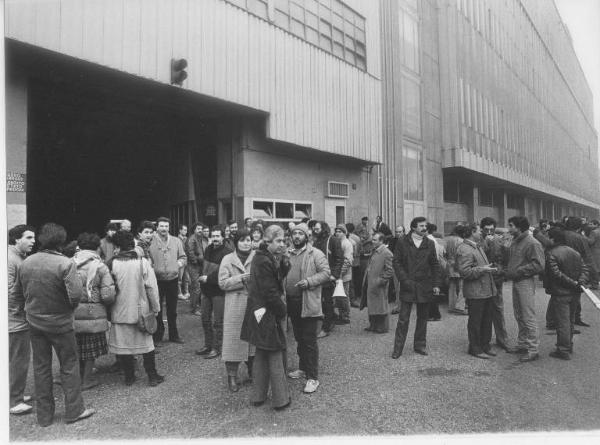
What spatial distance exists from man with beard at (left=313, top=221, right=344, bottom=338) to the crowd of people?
38 mm

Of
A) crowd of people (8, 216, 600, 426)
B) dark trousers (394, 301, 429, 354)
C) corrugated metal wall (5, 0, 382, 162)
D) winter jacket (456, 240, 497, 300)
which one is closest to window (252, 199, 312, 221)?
corrugated metal wall (5, 0, 382, 162)

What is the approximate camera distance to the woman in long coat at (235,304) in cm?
457

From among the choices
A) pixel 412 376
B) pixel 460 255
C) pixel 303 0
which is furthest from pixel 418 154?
pixel 412 376

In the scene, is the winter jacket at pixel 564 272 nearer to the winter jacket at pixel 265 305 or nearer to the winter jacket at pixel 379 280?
the winter jacket at pixel 379 280

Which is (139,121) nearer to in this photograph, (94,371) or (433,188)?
(94,371)

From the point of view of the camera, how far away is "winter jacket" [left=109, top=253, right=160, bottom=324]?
4.67m

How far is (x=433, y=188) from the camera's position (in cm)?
2017

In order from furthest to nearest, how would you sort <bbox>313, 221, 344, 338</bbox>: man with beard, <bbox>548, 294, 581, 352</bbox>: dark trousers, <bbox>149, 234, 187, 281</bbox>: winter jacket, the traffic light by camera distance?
the traffic light
<bbox>313, 221, 344, 338</bbox>: man with beard
<bbox>149, 234, 187, 281</bbox>: winter jacket
<bbox>548, 294, 581, 352</bbox>: dark trousers

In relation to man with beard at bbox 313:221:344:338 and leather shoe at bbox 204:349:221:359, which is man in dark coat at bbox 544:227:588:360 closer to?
man with beard at bbox 313:221:344:338

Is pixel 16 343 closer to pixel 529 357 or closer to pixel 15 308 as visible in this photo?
pixel 15 308

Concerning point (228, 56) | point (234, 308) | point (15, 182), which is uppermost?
point (228, 56)

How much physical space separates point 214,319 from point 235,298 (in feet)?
3.36

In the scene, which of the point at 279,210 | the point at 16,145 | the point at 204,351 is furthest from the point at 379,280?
the point at 16,145

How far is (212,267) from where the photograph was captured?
582cm
